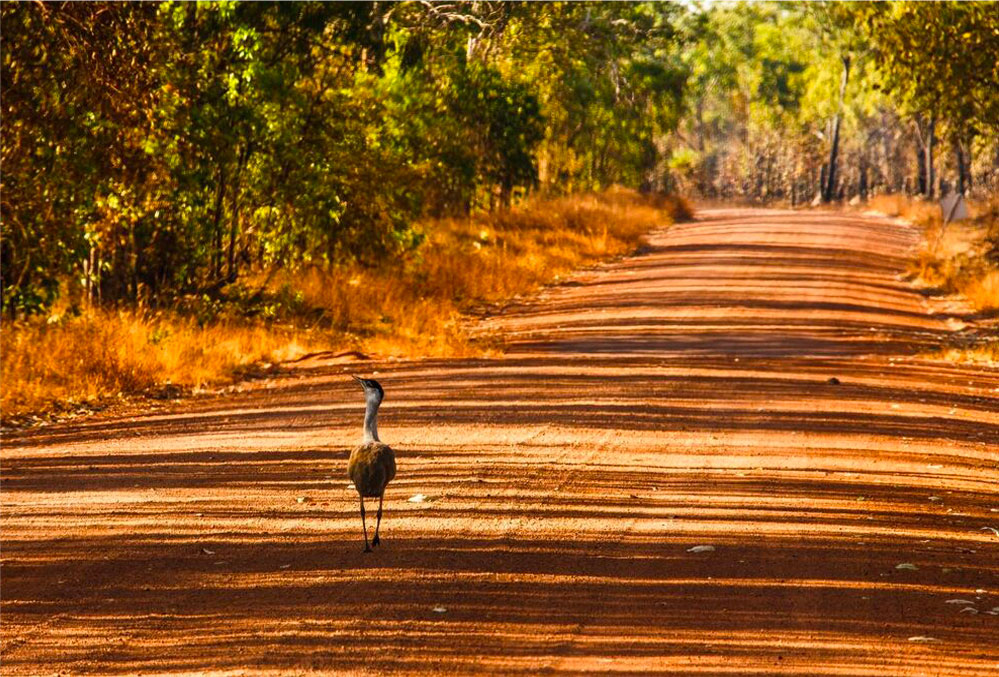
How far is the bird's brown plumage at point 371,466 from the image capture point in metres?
6.84

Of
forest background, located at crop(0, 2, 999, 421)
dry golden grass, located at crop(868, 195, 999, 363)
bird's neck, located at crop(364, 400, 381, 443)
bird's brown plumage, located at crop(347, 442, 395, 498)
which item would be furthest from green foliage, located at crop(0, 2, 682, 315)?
bird's brown plumage, located at crop(347, 442, 395, 498)

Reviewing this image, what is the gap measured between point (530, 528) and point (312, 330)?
33.3ft

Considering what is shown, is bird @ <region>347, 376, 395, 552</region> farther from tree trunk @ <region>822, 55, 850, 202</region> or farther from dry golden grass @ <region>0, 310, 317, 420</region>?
tree trunk @ <region>822, 55, 850, 202</region>

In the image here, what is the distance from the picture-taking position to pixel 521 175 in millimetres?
32969

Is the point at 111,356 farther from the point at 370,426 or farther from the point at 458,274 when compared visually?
the point at 458,274

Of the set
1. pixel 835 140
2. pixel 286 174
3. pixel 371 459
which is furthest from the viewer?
pixel 835 140

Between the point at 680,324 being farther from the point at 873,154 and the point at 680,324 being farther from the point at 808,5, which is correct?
the point at 873,154

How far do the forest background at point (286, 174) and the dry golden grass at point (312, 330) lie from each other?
42 mm

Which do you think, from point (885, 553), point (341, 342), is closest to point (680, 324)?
point (341, 342)

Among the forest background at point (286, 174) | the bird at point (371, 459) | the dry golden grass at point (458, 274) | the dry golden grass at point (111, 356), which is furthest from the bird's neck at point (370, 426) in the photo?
the dry golden grass at point (458, 274)

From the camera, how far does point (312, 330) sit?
1778cm

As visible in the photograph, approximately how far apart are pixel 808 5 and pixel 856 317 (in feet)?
188

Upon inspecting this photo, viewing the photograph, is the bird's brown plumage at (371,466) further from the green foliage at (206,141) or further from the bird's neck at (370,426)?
the green foliage at (206,141)

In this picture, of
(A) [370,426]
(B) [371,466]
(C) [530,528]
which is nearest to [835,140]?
(C) [530,528]
